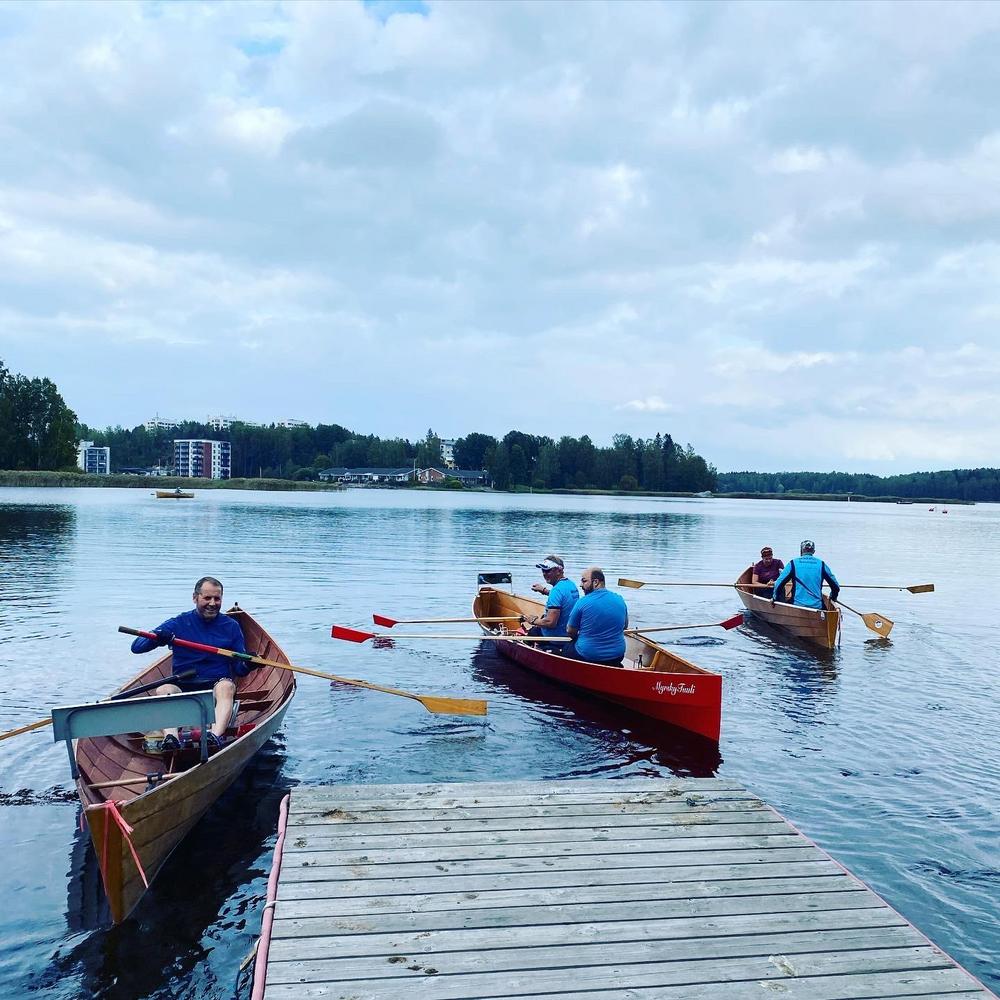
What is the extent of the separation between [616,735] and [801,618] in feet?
28.5

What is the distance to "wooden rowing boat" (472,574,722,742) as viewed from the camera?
10.1 metres

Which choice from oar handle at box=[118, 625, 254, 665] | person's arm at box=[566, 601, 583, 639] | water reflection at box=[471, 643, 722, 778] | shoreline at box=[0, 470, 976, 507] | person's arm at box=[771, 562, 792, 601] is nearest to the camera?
oar handle at box=[118, 625, 254, 665]

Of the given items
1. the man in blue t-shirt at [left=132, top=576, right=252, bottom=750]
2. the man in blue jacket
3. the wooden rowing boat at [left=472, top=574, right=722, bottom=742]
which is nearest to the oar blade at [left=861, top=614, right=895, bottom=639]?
the man in blue jacket

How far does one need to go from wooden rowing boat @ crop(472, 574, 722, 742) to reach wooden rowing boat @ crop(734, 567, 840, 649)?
5831 millimetres

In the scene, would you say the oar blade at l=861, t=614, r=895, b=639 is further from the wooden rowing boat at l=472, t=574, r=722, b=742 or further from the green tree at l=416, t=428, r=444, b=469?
the green tree at l=416, t=428, r=444, b=469

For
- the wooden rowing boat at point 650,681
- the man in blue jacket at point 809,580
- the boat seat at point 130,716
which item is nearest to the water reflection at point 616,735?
the wooden rowing boat at point 650,681

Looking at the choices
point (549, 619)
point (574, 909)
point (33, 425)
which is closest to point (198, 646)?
point (574, 909)

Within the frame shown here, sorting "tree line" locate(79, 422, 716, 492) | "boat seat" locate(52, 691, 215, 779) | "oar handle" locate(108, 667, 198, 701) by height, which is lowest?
"oar handle" locate(108, 667, 198, 701)

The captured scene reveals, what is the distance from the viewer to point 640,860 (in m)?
5.60

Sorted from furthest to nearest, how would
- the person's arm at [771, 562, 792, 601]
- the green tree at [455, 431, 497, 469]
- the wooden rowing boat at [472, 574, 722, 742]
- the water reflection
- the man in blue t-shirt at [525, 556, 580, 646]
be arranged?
the green tree at [455, 431, 497, 469]
the person's arm at [771, 562, 792, 601]
the man in blue t-shirt at [525, 556, 580, 646]
the wooden rowing boat at [472, 574, 722, 742]
the water reflection

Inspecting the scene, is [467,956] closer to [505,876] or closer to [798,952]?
[505,876]

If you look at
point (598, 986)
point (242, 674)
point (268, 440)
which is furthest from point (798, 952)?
point (268, 440)

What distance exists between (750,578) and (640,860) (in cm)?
1792

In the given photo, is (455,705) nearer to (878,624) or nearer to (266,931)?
(266,931)
